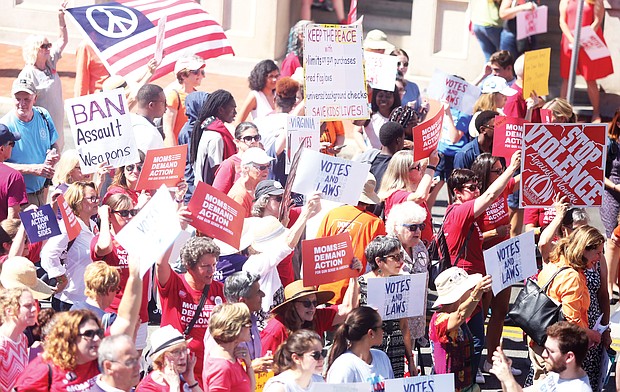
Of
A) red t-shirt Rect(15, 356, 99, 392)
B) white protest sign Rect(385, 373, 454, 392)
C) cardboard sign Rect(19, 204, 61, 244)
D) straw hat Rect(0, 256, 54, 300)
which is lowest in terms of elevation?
white protest sign Rect(385, 373, 454, 392)

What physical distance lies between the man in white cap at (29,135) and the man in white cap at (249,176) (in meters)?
1.80

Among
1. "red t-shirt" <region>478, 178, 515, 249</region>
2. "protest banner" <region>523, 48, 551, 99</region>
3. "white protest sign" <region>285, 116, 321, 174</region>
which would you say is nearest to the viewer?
"red t-shirt" <region>478, 178, 515, 249</region>

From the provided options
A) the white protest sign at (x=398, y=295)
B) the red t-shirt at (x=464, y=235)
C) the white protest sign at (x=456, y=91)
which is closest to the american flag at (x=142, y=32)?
the white protest sign at (x=456, y=91)

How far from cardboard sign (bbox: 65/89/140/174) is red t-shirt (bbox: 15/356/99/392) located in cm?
340

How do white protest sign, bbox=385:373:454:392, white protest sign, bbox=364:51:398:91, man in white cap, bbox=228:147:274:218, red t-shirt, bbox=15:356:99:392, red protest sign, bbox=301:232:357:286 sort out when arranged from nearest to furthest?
red t-shirt, bbox=15:356:99:392
white protest sign, bbox=385:373:454:392
red protest sign, bbox=301:232:357:286
man in white cap, bbox=228:147:274:218
white protest sign, bbox=364:51:398:91

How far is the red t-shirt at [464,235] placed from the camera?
8.62 meters

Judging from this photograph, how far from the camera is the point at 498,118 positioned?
10.3m

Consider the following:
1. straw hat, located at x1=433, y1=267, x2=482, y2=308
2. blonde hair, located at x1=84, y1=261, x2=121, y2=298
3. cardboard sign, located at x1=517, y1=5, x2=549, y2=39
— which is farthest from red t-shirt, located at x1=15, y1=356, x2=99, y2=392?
cardboard sign, located at x1=517, y1=5, x2=549, y2=39

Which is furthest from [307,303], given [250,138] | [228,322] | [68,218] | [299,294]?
[250,138]

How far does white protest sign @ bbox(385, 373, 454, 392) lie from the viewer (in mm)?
6418

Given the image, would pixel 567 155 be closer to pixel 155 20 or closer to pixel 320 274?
pixel 320 274

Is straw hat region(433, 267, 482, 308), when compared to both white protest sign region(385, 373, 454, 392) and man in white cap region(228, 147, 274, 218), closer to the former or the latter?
white protest sign region(385, 373, 454, 392)

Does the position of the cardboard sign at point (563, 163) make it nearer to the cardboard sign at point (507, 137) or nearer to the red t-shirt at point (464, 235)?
the red t-shirt at point (464, 235)

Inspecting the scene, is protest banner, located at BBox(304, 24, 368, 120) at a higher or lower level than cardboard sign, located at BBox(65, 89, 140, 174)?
higher
